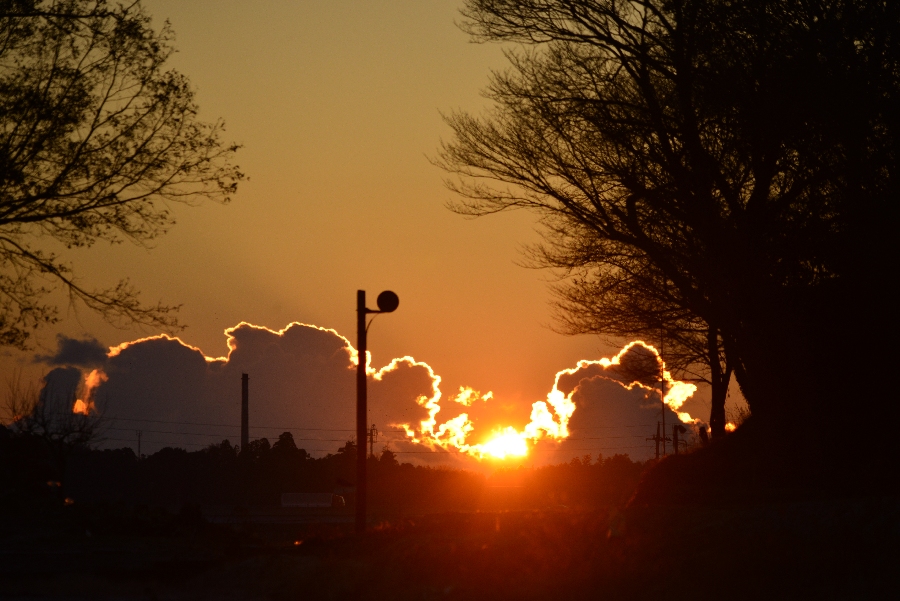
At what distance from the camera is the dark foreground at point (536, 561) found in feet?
27.4

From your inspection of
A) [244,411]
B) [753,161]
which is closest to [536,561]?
[753,161]

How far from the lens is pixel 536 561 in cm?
994

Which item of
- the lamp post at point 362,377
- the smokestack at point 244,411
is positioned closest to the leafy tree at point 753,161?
the lamp post at point 362,377

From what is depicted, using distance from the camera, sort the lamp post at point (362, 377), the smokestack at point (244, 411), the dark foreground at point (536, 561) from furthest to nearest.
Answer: the smokestack at point (244, 411), the lamp post at point (362, 377), the dark foreground at point (536, 561)

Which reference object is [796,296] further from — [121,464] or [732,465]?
[121,464]

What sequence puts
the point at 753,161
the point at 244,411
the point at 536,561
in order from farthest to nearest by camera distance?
the point at 244,411
the point at 753,161
the point at 536,561

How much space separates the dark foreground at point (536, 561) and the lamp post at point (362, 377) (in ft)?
13.9

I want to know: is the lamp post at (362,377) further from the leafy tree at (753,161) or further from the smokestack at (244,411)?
the smokestack at (244,411)

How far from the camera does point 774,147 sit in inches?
617

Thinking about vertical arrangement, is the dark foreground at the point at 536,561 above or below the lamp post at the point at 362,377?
below

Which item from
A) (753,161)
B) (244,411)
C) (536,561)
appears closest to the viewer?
(536,561)

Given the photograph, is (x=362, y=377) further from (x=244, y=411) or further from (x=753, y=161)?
(x=244, y=411)

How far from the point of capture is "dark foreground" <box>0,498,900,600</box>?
834cm

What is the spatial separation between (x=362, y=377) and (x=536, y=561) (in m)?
9.59
